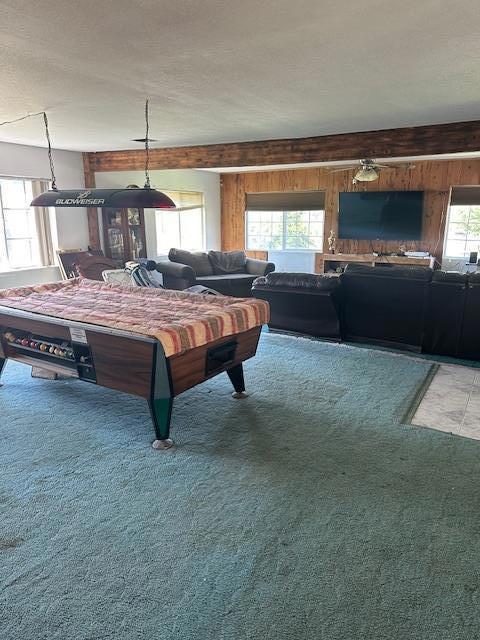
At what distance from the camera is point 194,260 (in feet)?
25.1

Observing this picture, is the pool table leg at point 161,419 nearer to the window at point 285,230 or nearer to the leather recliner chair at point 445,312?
the leather recliner chair at point 445,312

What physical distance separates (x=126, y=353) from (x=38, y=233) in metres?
4.59

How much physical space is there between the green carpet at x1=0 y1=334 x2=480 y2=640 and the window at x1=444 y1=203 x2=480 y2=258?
5.60m

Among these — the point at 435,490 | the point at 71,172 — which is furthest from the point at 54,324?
the point at 71,172

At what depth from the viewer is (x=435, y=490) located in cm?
237

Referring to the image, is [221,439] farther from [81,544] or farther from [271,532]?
[81,544]

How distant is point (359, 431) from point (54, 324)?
2.16 meters

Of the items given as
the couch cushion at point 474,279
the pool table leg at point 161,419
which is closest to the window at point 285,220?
the couch cushion at point 474,279

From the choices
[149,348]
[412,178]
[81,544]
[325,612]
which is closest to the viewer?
[325,612]

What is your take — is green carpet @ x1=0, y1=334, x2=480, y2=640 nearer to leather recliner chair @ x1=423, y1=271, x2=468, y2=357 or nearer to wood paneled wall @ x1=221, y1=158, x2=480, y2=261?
leather recliner chair @ x1=423, y1=271, x2=468, y2=357

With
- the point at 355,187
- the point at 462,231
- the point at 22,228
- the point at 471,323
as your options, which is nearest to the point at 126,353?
the point at 471,323

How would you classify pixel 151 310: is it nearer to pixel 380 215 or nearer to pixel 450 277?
pixel 450 277

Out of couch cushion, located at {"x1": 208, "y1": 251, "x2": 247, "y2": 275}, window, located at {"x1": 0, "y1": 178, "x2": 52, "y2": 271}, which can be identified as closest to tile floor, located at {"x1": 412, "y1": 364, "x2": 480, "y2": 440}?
couch cushion, located at {"x1": 208, "y1": 251, "x2": 247, "y2": 275}

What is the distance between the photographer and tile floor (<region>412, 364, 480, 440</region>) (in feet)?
10.1
